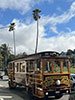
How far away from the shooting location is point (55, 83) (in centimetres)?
2161

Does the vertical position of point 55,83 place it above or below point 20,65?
below

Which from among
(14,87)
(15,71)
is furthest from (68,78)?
(14,87)

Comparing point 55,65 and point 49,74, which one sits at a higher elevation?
point 55,65

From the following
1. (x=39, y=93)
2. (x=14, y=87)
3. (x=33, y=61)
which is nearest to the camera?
(x=39, y=93)

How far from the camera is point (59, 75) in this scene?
21.7 metres

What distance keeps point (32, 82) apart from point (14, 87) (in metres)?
10.2

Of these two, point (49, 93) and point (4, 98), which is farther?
point (4, 98)

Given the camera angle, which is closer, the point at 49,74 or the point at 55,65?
the point at 49,74

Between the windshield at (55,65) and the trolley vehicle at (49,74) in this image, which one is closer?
the trolley vehicle at (49,74)

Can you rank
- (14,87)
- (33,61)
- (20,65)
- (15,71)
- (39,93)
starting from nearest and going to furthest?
(39,93) → (33,61) → (20,65) → (15,71) → (14,87)

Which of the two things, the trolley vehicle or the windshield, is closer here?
the trolley vehicle

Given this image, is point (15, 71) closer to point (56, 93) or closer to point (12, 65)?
point (12, 65)

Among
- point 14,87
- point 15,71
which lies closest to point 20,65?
point 15,71

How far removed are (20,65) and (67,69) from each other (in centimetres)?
666
